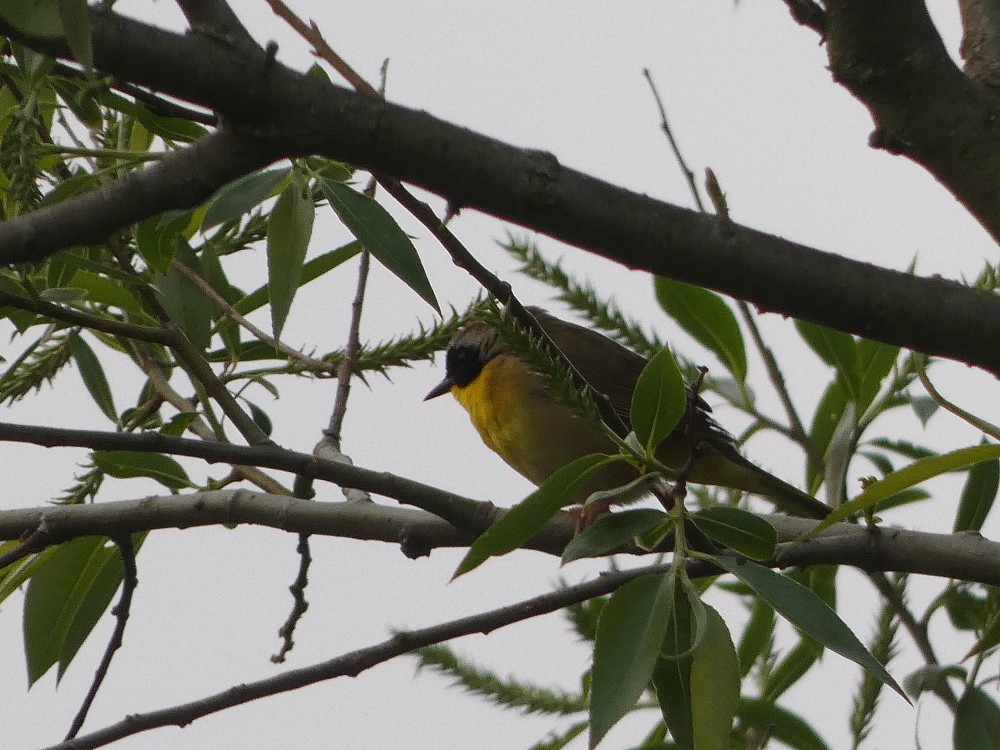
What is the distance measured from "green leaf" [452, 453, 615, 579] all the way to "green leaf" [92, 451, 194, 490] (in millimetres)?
722

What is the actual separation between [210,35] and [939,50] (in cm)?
90

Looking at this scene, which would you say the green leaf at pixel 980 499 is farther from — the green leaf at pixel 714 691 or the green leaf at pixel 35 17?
the green leaf at pixel 35 17

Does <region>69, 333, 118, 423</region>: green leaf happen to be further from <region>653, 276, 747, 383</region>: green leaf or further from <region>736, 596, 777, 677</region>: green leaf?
<region>736, 596, 777, 677</region>: green leaf

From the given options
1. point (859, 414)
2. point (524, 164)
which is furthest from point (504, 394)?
point (524, 164)

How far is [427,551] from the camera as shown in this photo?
1631mm

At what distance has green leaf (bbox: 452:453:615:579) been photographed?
1.16 meters

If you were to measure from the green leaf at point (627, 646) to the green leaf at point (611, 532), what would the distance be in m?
0.05

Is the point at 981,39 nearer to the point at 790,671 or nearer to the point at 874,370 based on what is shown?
the point at 874,370

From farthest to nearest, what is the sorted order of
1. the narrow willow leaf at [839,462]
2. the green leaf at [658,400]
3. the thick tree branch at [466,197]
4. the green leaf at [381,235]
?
the narrow willow leaf at [839,462]
the green leaf at [381,235]
the green leaf at [658,400]
the thick tree branch at [466,197]

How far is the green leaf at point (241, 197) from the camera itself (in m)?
1.43

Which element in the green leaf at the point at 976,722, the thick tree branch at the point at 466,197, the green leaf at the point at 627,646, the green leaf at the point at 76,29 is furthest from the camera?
the green leaf at the point at 976,722

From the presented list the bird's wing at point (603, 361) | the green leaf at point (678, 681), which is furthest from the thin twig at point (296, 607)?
the bird's wing at point (603, 361)

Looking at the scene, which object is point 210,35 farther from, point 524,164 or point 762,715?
point 762,715

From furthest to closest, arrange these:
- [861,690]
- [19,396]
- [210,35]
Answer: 1. [19,396]
2. [861,690]
3. [210,35]
